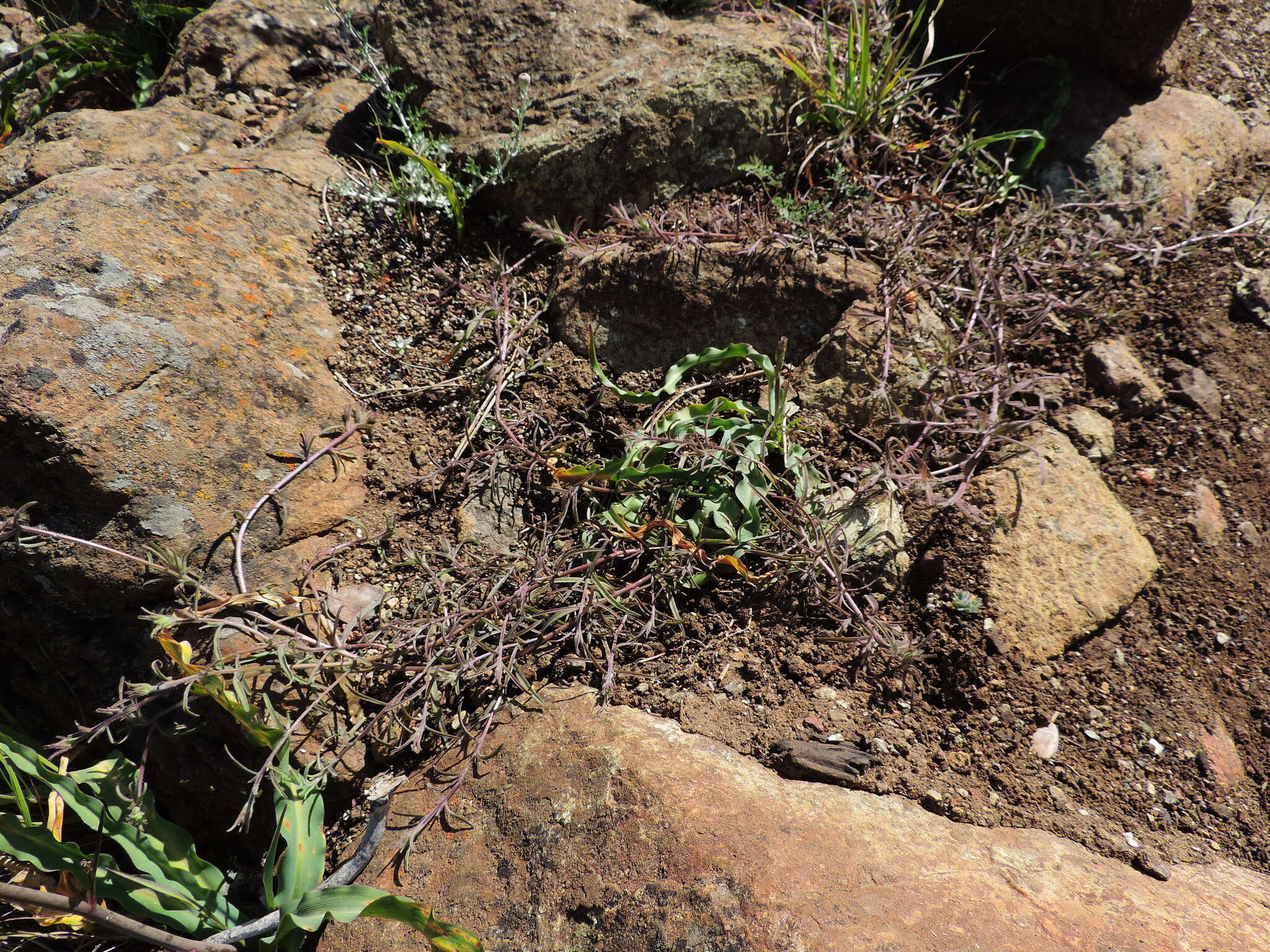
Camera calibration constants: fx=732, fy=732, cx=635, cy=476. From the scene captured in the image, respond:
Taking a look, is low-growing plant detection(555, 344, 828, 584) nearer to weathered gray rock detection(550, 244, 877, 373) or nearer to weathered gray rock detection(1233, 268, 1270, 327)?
weathered gray rock detection(550, 244, 877, 373)

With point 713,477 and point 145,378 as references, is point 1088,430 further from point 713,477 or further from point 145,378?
point 145,378

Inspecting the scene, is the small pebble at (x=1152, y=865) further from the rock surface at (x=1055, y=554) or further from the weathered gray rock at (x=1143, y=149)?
the weathered gray rock at (x=1143, y=149)

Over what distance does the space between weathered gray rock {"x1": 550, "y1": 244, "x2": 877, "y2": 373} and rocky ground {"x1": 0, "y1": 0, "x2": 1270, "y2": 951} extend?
1 centimetres

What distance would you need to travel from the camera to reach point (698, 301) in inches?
97.5

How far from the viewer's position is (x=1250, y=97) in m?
3.01

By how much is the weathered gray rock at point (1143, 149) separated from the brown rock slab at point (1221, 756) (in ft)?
5.94

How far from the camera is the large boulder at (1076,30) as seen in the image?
8.44 feet

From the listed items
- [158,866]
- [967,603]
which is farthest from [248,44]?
[967,603]

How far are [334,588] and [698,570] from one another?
1050mm

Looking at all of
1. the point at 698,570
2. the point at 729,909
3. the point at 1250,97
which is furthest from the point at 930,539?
the point at 1250,97

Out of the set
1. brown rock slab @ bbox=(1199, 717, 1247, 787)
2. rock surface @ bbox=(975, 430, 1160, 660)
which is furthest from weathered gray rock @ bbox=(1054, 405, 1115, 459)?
brown rock slab @ bbox=(1199, 717, 1247, 787)

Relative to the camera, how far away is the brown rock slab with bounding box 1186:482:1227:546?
6.87 ft

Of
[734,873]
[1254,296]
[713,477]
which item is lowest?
[734,873]

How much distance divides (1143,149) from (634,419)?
2.16 m
